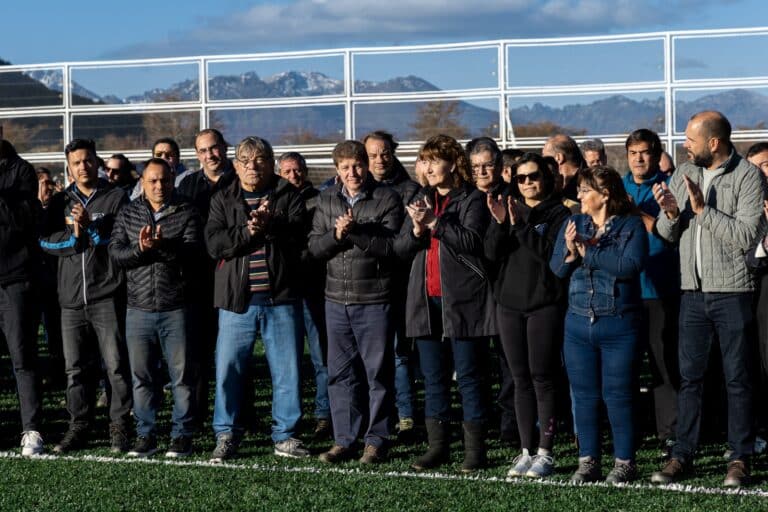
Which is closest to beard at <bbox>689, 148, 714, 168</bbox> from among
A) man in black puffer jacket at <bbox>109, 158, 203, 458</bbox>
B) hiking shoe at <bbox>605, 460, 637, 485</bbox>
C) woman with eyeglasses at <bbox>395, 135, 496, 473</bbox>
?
woman with eyeglasses at <bbox>395, 135, 496, 473</bbox>

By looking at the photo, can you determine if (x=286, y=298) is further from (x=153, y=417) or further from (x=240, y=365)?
(x=153, y=417)

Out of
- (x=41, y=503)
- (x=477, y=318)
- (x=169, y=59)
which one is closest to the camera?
(x=41, y=503)

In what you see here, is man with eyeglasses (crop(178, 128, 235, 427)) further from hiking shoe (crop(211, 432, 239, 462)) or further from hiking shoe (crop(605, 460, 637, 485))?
hiking shoe (crop(605, 460, 637, 485))

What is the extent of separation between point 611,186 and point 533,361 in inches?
48.7

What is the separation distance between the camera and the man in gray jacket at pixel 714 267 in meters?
7.76

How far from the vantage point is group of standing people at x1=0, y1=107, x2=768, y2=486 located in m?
7.86

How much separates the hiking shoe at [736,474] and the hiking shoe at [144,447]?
392cm

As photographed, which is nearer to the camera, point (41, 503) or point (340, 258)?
point (41, 503)

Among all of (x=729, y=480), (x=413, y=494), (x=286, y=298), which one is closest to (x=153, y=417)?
(x=286, y=298)

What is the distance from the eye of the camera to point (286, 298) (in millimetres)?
8938

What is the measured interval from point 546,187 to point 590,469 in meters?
1.84

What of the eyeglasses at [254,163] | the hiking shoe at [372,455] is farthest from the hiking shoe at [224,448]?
the eyeglasses at [254,163]

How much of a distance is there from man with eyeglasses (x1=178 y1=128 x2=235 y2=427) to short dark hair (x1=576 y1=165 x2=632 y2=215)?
116 inches

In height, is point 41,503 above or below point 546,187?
below
